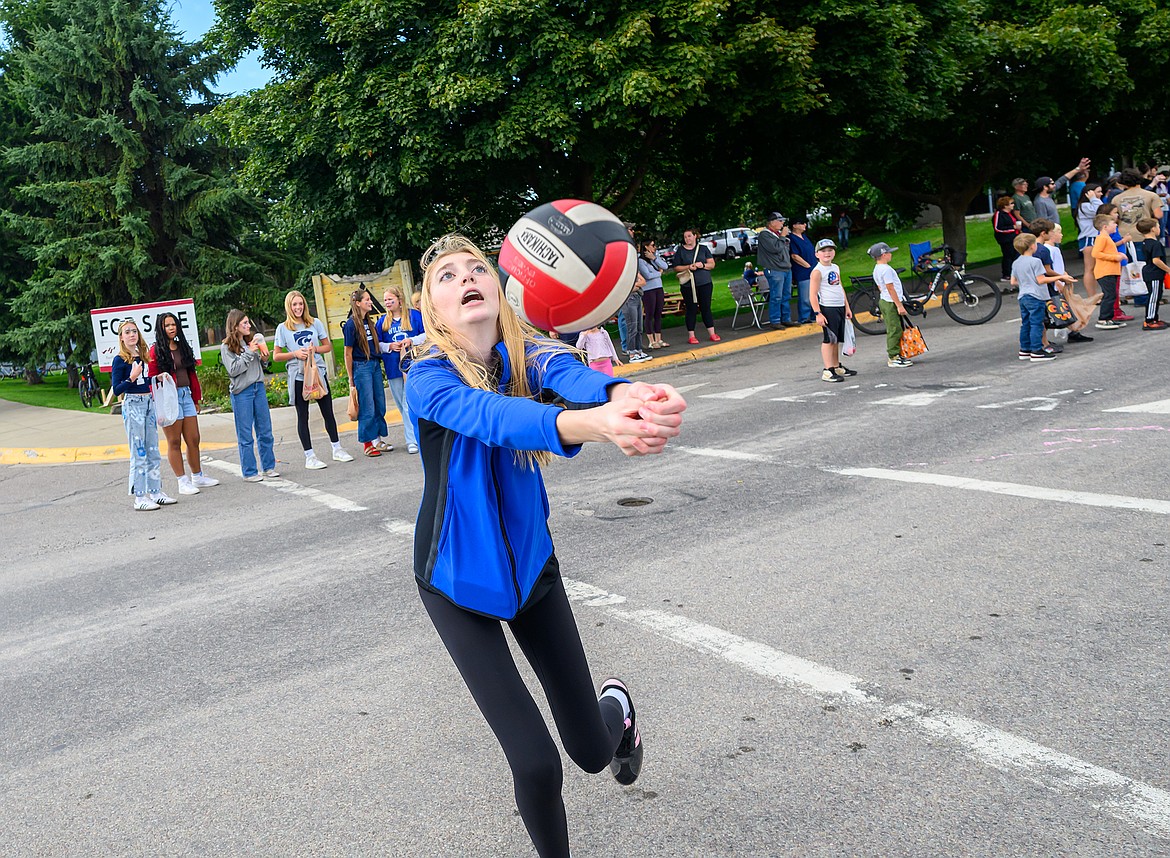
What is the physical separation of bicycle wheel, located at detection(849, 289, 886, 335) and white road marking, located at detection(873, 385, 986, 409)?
5.84m

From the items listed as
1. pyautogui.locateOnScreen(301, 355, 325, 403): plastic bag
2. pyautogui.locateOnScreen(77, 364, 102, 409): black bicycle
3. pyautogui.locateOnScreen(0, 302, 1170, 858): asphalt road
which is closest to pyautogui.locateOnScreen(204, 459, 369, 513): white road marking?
pyautogui.locateOnScreen(0, 302, 1170, 858): asphalt road

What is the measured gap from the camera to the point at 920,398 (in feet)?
38.2

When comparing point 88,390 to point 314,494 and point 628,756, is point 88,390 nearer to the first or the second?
point 314,494

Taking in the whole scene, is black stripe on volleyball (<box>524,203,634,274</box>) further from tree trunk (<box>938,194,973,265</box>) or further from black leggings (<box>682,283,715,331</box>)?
tree trunk (<box>938,194,973,265</box>)

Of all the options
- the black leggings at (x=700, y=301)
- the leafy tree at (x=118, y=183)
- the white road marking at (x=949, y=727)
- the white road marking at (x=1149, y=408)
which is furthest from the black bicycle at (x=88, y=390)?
the white road marking at (x=949, y=727)

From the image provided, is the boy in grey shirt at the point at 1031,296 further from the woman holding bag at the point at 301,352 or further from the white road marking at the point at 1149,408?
the woman holding bag at the point at 301,352

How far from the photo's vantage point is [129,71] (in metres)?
31.5

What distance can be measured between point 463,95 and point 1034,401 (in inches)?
381

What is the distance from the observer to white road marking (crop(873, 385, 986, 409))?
1138 cm

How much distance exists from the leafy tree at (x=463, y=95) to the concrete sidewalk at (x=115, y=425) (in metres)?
3.74

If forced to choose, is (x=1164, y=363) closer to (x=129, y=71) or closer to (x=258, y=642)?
(x=258, y=642)

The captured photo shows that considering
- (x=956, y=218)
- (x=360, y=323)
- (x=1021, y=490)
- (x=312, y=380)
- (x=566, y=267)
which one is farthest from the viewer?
(x=956, y=218)

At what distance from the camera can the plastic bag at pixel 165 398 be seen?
1090cm

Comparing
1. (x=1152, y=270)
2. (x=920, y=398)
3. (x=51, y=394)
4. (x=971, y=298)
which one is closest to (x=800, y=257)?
(x=971, y=298)
